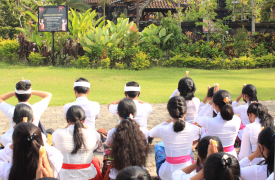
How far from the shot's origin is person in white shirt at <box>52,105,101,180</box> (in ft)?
10.5

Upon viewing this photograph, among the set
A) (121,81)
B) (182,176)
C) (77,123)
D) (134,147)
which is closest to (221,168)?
(182,176)

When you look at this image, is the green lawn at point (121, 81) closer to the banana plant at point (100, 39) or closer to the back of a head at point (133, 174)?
the banana plant at point (100, 39)

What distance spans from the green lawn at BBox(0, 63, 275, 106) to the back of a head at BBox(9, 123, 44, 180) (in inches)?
231

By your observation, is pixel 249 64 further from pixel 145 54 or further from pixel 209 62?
pixel 145 54

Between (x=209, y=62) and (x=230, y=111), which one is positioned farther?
(x=209, y=62)

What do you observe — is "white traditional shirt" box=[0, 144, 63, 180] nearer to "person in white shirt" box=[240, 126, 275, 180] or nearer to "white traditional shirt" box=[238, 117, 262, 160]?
"person in white shirt" box=[240, 126, 275, 180]

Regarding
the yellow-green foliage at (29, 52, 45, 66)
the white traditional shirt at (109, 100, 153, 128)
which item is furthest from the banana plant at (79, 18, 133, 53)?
the white traditional shirt at (109, 100, 153, 128)

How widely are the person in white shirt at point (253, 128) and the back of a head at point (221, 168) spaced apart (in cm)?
147

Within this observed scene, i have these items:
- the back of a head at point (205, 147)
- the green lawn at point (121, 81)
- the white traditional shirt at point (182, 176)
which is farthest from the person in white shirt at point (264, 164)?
the green lawn at point (121, 81)

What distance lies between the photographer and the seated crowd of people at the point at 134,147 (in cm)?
246

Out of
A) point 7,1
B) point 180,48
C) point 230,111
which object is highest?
point 7,1

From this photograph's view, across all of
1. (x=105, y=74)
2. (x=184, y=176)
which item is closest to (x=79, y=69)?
(x=105, y=74)

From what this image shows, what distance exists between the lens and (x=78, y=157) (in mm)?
3268

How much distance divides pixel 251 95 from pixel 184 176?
96.6 inches
